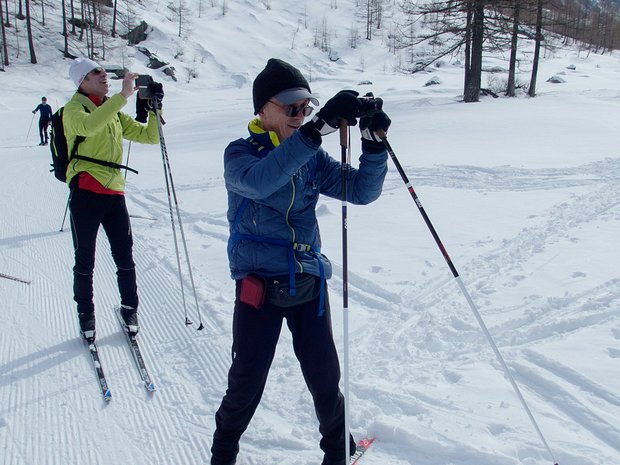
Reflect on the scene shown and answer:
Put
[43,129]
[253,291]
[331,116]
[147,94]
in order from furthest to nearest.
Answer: [43,129], [147,94], [253,291], [331,116]

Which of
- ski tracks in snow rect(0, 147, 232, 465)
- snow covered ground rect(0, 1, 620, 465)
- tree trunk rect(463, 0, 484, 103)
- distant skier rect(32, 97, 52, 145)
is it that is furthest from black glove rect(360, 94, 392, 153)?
tree trunk rect(463, 0, 484, 103)

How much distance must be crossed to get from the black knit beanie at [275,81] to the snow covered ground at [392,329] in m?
1.81

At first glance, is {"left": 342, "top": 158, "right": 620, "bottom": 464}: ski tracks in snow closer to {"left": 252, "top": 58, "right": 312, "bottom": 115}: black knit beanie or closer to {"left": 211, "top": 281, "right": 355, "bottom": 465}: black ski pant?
{"left": 211, "top": 281, "right": 355, "bottom": 465}: black ski pant

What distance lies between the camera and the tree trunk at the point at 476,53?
1898cm

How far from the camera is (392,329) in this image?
3869 millimetres

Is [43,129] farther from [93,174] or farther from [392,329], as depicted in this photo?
[392,329]

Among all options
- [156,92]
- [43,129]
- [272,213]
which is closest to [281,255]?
[272,213]

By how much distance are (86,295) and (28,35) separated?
4078 centimetres

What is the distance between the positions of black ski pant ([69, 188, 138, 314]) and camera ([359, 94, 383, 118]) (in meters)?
2.48

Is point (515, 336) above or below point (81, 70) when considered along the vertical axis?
below

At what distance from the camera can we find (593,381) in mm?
2906

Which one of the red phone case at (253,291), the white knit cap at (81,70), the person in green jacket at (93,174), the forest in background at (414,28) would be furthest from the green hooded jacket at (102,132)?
the forest in background at (414,28)

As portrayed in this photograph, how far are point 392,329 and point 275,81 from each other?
238 cm

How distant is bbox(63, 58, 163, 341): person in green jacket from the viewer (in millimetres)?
3441
